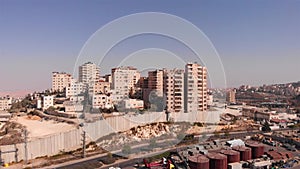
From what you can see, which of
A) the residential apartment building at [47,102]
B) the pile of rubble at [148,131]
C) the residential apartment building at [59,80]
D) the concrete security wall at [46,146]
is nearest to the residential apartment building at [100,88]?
the residential apartment building at [47,102]

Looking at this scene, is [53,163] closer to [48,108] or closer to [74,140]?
[74,140]

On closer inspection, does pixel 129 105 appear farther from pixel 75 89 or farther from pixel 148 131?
pixel 75 89

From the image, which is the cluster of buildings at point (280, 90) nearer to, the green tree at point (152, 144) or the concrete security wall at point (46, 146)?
the green tree at point (152, 144)

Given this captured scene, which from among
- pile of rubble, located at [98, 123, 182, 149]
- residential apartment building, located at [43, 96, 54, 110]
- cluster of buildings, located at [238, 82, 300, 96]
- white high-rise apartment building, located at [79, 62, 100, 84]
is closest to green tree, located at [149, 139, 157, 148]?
pile of rubble, located at [98, 123, 182, 149]

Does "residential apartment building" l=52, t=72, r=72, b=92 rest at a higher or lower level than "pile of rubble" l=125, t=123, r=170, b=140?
higher

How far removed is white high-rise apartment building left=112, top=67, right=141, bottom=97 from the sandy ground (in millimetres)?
2714

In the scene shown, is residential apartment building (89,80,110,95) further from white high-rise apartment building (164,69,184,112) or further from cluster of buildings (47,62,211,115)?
white high-rise apartment building (164,69,184,112)

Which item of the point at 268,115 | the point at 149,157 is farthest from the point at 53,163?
the point at 268,115

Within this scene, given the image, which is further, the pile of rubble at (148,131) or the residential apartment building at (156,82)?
the residential apartment building at (156,82)

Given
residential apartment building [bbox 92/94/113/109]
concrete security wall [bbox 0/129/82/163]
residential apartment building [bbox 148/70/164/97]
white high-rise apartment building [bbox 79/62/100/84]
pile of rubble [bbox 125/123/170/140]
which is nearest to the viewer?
concrete security wall [bbox 0/129/82/163]

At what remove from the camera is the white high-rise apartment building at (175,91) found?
26.3 ft

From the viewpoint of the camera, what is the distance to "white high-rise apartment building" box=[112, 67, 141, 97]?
10008 millimetres

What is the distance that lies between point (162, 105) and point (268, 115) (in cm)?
434

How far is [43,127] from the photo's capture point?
7.52m
